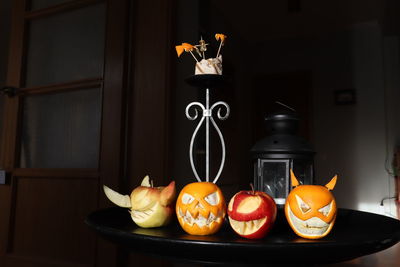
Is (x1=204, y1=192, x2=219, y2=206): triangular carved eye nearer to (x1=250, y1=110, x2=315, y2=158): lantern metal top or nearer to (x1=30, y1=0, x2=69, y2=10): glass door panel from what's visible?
(x1=250, y1=110, x2=315, y2=158): lantern metal top

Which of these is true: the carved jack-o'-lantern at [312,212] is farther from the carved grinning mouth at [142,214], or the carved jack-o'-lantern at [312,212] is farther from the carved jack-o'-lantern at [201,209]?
the carved grinning mouth at [142,214]

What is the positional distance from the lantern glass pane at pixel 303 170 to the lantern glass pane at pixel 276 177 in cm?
3

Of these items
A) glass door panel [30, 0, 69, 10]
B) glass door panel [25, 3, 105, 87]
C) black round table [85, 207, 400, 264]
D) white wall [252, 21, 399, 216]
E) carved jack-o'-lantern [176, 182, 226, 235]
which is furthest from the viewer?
white wall [252, 21, 399, 216]

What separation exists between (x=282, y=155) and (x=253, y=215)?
0.31 m

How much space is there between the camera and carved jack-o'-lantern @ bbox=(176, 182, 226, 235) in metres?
0.66

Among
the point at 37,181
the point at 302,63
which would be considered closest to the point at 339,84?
the point at 302,63

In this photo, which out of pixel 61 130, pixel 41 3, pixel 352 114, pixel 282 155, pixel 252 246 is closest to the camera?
pixel 252 246

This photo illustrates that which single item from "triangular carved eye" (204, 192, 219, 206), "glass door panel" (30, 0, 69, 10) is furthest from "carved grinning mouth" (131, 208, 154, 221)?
"glass door panel" (30, 0, 69, 10)

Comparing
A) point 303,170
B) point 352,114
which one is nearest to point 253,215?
point 303,170

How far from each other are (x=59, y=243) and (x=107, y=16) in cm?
124

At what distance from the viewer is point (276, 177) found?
95cm

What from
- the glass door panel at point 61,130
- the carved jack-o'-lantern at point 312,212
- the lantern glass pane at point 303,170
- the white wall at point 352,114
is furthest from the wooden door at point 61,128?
the white wall at point 352,114

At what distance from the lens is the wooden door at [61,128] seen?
1.62 m

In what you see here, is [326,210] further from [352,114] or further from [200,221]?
[352,114]
